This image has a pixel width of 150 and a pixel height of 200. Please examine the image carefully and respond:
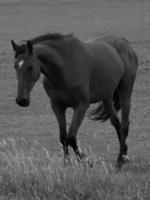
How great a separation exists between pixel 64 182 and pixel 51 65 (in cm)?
196

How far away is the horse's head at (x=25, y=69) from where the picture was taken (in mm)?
8266

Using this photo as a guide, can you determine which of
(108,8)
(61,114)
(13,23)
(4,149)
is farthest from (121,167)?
(108,8)

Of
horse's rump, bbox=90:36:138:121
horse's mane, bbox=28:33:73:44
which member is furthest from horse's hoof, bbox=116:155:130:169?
horse's mane, bbox=28:33:73:44

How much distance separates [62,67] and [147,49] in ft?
47.5

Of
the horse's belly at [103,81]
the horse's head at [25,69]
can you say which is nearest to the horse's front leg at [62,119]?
the horse's belly at [103,81]

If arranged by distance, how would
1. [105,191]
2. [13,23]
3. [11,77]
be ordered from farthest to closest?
[13,23] → [11,77] → [105,191]

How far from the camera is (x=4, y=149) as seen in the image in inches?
407

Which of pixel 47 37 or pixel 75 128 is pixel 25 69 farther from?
pixel 75 128

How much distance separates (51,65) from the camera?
8.95 metres

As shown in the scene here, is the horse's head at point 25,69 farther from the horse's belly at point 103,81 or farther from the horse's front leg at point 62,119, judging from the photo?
the horse's belly at point 103,81

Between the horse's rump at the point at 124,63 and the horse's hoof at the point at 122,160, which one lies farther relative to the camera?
the horse's rump at the point at 124,63

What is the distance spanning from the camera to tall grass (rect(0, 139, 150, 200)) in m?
7.31

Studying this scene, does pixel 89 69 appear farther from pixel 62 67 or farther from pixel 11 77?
pixel 11 77

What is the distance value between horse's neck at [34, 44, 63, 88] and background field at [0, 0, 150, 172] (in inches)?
65.6
